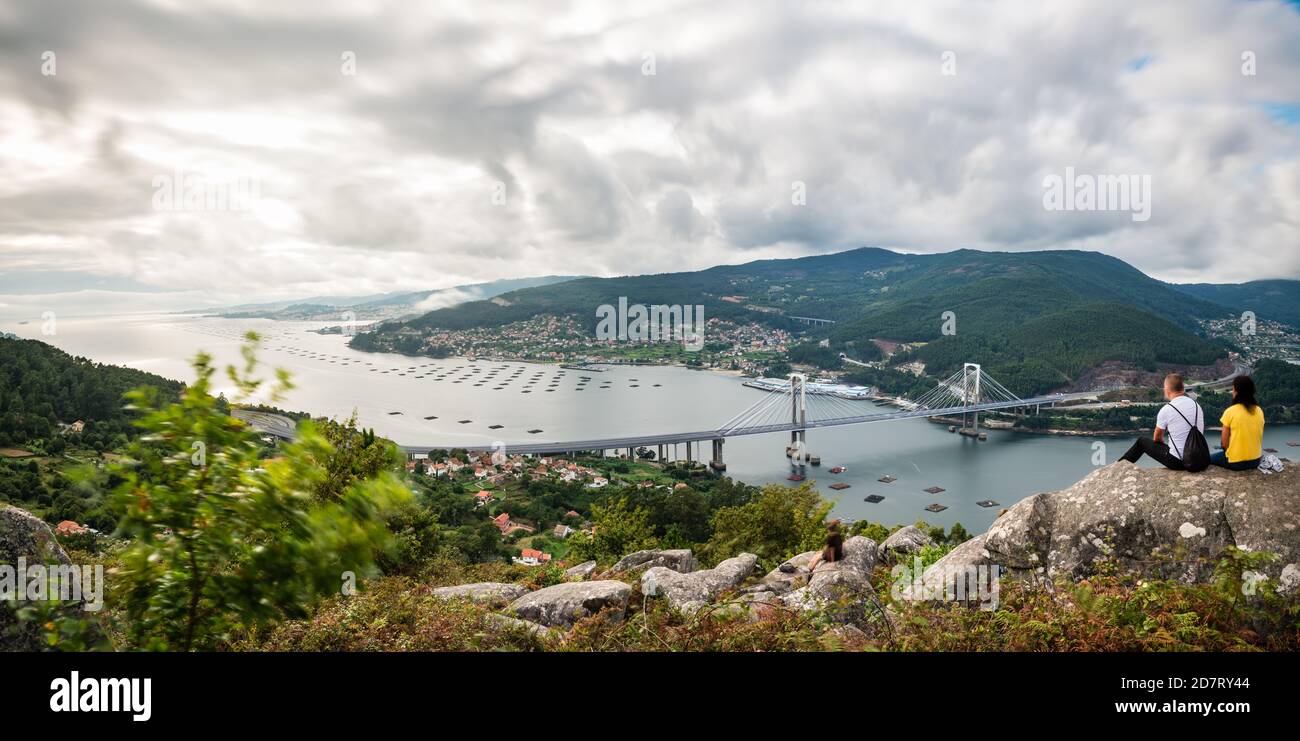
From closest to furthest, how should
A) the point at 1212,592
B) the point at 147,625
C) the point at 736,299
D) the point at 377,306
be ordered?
the point at 147,625, the point at 1212,592, the point at 736,299, the point at 377,306

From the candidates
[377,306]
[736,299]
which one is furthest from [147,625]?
[377,306]

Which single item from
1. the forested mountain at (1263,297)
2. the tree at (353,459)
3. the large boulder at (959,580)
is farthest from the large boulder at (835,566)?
the forested mountain at (1263,297)

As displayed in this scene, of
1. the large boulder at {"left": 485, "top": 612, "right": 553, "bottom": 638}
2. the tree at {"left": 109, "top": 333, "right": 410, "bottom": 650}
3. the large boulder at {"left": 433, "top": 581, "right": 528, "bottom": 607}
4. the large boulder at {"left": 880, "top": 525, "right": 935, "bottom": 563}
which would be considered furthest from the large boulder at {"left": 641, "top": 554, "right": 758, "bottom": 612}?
the tree at {"left": 109, "top": 333, "right": 410, "bottom": 650}

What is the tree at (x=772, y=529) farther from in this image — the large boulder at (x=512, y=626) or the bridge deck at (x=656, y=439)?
the bridge deck at (x=656, y=439)

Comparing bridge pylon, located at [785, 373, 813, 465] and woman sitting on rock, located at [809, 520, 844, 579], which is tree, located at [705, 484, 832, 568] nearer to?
woman sitting on rock, located at [809, 520, 844, 579]
